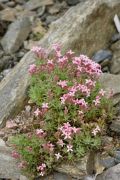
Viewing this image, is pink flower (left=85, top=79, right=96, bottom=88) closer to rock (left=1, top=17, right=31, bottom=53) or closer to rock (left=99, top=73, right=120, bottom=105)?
rock (left=99, top=73, right=120, bottom=105)

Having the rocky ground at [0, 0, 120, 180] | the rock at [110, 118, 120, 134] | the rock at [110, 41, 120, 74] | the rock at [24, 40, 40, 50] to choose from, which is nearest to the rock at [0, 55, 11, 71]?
the rocky ground at [0, 0, 120, 180]

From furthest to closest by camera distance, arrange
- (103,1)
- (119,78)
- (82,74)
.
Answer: (103,1), (119,78), (82,74)

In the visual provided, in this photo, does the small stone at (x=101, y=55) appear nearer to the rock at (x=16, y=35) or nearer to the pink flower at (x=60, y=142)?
the rock at (x=16, y=35)

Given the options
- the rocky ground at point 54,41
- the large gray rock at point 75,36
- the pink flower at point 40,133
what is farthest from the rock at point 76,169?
the large gray rock at point 75,36

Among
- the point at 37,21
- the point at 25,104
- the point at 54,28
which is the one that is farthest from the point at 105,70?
the point at 37,21

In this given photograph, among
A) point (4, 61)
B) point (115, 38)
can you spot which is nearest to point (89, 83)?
point (115, 38)

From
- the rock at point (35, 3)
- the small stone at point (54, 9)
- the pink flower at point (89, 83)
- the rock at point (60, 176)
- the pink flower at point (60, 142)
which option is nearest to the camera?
the pink flower at point (60, 142)

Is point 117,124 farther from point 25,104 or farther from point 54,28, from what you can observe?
point 54,28
